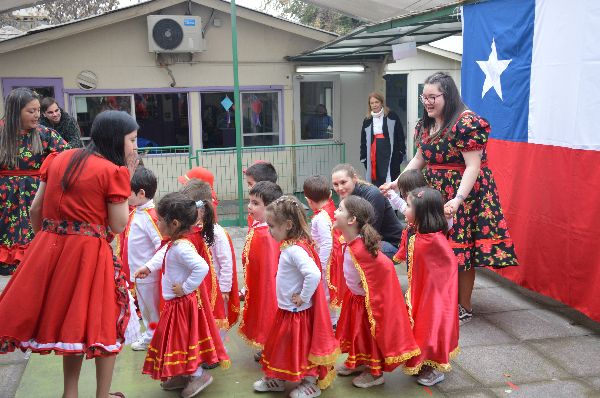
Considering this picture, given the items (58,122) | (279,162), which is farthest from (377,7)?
(58,122)

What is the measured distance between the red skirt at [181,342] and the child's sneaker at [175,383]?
255 mm

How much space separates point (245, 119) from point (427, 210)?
7790mm

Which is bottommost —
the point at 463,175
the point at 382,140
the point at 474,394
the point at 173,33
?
the point at 474,394

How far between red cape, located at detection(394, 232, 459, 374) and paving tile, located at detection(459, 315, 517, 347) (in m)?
0.74

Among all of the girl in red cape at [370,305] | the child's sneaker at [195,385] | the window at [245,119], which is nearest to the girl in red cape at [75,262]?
the child's sneaker at [195,385]

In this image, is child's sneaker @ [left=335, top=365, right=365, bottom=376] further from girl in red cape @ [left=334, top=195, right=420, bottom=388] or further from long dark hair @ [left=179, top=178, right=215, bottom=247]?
long dark hair @ [left=179, top=178, right=215, bottom=247]

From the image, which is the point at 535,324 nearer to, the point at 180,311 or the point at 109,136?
the point at 180,311

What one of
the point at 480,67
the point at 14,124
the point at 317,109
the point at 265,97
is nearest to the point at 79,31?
the point at 265,97

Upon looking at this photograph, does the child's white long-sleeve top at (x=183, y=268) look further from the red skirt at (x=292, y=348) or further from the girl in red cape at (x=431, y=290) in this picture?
the girl in red cape at (x=431, y=290)

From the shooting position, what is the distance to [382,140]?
27.0 feet

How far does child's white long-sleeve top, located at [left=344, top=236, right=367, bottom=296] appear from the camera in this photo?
11.9 ft

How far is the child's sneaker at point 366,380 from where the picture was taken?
3.63 metres

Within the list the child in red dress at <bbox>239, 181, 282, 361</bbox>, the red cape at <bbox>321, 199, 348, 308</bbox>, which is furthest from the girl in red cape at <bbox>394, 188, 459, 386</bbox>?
the child in red dress at <bbox>239, 181, 282, 361</bbox>

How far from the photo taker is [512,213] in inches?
212
